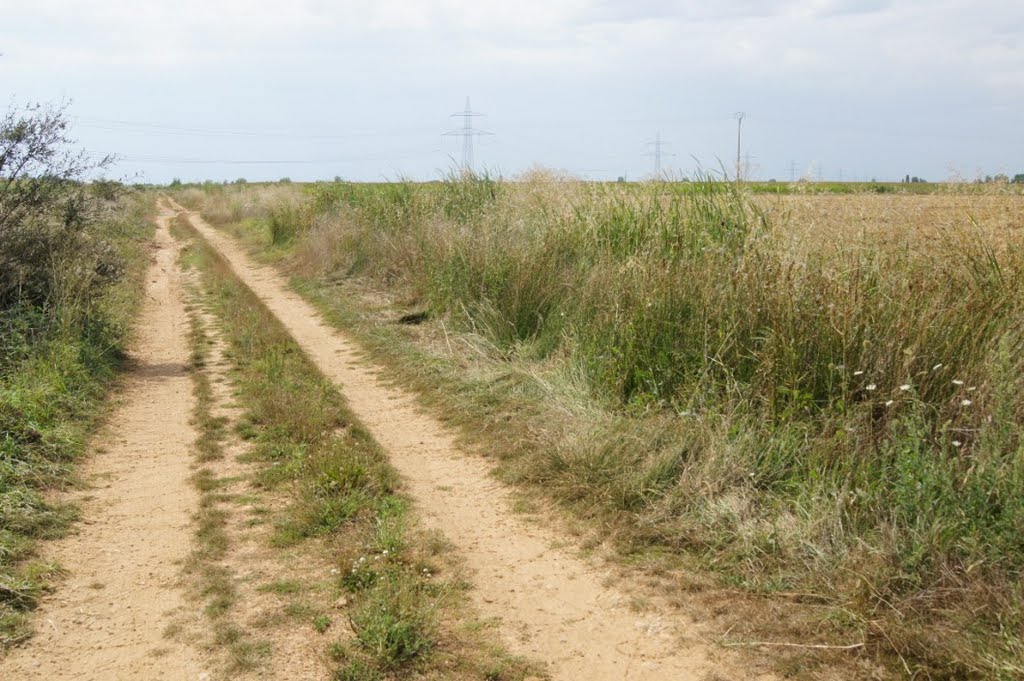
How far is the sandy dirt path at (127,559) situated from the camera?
13.1 feet

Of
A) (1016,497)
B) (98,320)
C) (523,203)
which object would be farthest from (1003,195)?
(98,320)

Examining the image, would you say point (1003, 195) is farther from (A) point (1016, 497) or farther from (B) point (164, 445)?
(B) point (164, 445)

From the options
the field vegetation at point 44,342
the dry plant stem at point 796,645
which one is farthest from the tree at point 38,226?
the dry plant stem at point 796,645

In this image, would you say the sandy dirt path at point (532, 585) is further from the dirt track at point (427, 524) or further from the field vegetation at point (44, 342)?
the field vegetation at point (44, 342)

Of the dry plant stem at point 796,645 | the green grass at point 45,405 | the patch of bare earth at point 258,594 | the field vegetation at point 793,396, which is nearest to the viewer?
the dry plant stem at point 796,645

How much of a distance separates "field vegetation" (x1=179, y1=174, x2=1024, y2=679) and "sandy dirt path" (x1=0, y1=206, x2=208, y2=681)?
235 centimetres

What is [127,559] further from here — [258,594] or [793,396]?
[793,396]

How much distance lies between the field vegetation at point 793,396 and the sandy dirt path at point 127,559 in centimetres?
235

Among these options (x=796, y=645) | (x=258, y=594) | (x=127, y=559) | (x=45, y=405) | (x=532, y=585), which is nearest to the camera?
(x=796, y=645)

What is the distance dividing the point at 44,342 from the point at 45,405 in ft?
5.01

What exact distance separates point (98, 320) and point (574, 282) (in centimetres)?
547

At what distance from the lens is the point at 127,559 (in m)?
5.09

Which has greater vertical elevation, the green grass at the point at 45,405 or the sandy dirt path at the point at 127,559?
the green grass at the point at 45,405

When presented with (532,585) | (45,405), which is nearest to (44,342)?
(45,405)
